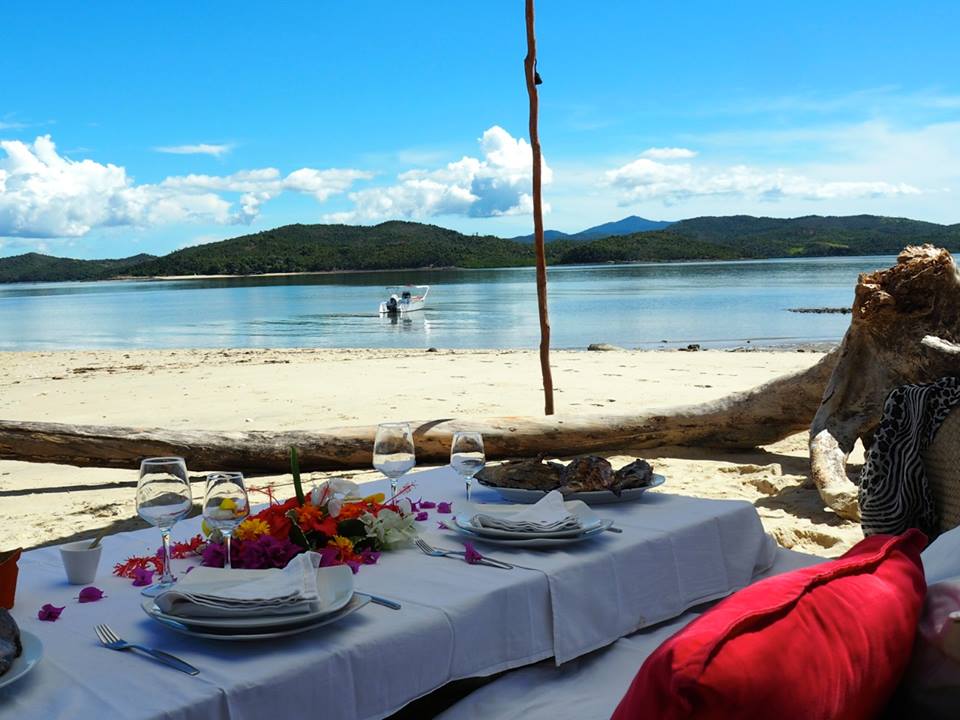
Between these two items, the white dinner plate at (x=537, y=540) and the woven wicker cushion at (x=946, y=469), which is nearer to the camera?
the white dinner plate at (x=537, y=540)

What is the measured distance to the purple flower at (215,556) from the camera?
193 centimetres

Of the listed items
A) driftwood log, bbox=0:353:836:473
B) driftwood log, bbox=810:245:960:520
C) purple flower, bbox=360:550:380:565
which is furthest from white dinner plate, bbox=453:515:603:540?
driftwood log, bbox=0:353:836:473

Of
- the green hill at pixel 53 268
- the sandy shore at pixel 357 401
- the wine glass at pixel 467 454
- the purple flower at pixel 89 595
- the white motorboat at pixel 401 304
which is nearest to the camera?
the purple flower at pixel 89 595

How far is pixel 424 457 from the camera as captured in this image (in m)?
5.43

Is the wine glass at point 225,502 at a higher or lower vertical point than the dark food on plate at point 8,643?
higher

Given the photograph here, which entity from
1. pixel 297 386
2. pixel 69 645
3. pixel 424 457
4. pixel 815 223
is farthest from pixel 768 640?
pixel 815 223

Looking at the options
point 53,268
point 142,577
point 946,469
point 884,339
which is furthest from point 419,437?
point 53,268

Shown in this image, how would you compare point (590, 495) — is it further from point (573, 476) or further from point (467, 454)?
point (467, 454)

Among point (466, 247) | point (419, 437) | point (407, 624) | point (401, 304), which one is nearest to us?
point (407, 624)

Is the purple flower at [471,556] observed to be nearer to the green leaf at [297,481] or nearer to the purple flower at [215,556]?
the green leaf at [297,481]

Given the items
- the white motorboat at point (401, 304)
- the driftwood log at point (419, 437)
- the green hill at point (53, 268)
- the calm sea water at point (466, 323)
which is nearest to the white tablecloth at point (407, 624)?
the driftwood log at point (419, 437)

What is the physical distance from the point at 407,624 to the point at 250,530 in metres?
0.47

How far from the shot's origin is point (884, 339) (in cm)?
502

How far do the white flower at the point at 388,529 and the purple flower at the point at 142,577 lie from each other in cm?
46
